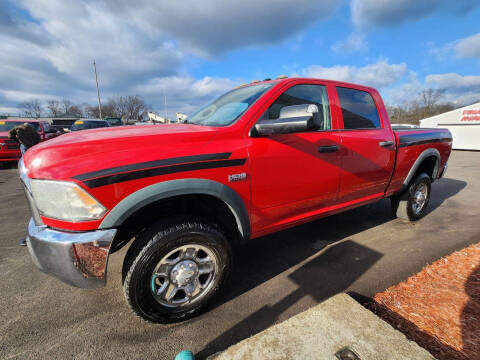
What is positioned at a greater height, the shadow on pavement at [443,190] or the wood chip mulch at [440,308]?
the wood chip mulch at [440,308]

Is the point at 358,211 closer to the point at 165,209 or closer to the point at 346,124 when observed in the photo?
the point at 346,124

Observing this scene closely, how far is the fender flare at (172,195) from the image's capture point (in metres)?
1.51

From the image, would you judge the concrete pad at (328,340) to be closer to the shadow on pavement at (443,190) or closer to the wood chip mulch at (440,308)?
the wood chip mulch at (440,308)

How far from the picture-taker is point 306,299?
211 cm

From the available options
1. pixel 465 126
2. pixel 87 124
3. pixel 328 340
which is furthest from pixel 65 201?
pixel 465 126

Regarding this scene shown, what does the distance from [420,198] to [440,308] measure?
99.7 inches

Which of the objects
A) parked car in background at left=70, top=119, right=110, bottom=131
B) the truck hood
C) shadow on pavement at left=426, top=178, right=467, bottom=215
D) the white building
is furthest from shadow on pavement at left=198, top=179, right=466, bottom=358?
the white building

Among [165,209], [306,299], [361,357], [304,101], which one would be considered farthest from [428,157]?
[165,209]

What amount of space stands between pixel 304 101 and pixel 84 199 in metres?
2.14

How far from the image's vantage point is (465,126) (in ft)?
58.2

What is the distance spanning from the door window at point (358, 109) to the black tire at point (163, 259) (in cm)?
194

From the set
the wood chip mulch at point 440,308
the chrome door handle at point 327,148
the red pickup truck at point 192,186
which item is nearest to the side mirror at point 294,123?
the red pickup truck at point 192,186

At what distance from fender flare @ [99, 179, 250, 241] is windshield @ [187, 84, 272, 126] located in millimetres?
637

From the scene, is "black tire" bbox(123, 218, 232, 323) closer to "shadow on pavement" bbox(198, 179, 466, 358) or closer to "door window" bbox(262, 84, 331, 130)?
"shadow on pavement" bbox(198, 179, 466, 358)
